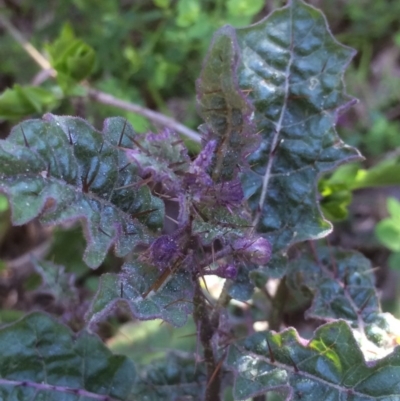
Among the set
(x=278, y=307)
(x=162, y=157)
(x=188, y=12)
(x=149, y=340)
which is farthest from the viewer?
(x=188, y=12)

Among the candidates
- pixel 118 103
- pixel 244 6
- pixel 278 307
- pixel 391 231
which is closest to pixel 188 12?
pixel 244 6

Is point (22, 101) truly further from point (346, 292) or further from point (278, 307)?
point (346, 292)

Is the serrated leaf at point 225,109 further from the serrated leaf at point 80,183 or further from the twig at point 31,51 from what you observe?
the twig at point 31,51

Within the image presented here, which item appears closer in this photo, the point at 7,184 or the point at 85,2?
the point at 7,184

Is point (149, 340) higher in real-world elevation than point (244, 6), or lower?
lower

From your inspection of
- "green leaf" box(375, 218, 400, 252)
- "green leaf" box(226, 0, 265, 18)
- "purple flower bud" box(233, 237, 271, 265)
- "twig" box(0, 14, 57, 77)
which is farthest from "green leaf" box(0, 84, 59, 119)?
"green leaf" box(375, 218, 400, 252)

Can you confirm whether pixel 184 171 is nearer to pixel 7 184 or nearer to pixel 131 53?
pixel 7 184

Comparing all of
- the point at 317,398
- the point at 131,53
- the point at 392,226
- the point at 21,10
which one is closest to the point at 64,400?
the point at 317,398

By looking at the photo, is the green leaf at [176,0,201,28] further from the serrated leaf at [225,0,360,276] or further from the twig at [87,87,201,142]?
the serrated leaf at [225,0,360,276]
